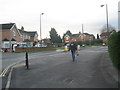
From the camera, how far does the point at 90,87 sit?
4910 mm

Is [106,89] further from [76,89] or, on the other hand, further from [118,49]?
[118,49]

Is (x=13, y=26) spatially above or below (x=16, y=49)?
above

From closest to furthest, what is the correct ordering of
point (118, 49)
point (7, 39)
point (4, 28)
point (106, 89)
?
point (106, 89), point (118, 49), point (7, 39), point (4, 28)

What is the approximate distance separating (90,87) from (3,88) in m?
3.41

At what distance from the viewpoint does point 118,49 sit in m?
5.91

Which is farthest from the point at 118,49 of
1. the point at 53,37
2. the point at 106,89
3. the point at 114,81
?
the point at 53,37

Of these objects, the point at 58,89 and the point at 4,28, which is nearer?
the point at 58,89

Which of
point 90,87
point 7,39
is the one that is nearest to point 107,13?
point 90,87

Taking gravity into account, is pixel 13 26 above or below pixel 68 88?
above

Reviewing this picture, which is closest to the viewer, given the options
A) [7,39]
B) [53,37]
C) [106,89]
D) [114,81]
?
[106,89]

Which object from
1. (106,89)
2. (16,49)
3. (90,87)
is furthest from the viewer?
(16,49)

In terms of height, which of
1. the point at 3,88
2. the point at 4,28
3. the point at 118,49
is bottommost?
Answer: the point at 3,88

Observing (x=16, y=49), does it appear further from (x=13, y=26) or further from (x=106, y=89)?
(x=106, y=89)

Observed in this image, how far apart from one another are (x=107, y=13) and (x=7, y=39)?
1011 inches
